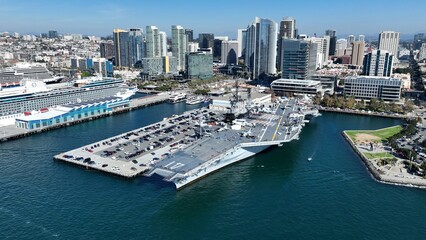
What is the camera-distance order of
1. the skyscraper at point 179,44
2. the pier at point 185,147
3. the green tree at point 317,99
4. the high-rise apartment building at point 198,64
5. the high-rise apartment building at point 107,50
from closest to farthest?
the pier at point 185,147 < the green tree at point 317,99 < the high-rise apartment building at point 198,64 < the skyscraper at point 179,44 < the high-rise apartment building at point 107,50

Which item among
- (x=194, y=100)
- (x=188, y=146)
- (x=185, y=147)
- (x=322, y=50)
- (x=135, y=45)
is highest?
(x=135, y=45)

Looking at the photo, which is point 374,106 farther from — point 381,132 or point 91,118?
point 91,118

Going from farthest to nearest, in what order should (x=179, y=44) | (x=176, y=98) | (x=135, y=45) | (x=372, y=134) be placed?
(x=135, y=45) < (x=179, y=44) < (x=176, y=98) < (x=372, y=134)

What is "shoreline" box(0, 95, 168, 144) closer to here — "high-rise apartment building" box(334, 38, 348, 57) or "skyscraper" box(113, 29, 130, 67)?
"skyscraper" box(113, 29, 130, 67)

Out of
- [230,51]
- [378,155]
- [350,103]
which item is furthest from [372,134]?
[230,51]

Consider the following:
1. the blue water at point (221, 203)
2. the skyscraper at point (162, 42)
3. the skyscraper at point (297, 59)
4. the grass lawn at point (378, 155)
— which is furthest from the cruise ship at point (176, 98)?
the skyscraper at point (162, 42)

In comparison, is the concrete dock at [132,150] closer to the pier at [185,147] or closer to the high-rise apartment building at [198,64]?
the pier at [185,147]

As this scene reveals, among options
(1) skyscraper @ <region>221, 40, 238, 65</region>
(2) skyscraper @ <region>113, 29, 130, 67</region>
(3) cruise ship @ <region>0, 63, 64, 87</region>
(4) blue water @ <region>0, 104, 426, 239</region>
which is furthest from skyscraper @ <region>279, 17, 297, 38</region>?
(4) blue water @ <region>0, 104, 426, 239</region>
